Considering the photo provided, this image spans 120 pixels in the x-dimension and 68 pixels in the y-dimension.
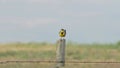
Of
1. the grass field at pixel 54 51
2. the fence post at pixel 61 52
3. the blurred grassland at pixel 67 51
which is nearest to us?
the fence post at pixel 61 52

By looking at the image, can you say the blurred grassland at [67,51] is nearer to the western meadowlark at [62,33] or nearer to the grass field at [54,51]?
the grass field at [54,51]

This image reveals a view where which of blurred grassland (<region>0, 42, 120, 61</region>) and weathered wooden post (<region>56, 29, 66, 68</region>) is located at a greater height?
blurred grassland (<region>0, 42, 120, 61</region>)

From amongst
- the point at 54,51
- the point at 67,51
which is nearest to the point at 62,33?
the point at 67,51

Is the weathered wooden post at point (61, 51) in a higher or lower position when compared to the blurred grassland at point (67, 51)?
lower

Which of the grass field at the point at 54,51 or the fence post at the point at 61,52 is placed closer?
the fence post at the point at 61,52

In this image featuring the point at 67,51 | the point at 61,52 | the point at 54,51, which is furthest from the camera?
the point at 54,51

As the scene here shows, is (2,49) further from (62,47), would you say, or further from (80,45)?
(62,47)

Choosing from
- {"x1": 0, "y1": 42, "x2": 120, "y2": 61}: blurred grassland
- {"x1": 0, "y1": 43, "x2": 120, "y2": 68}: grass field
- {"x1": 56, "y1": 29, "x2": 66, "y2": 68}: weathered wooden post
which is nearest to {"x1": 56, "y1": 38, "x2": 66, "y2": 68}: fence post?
{"x1": 56, "y1": 29, "x2": 66, "y2": 68}: weathered wooden post

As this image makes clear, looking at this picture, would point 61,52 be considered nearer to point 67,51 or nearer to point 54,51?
point 67,51

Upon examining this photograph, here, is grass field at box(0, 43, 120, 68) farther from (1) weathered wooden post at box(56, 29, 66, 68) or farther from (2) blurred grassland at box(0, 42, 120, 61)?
(1) weathered wooden post at box(56, 29, 66, 68)

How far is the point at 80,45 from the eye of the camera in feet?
61.1

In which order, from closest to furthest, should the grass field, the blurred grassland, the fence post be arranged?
the fence post < the grass field < the blurred grassland

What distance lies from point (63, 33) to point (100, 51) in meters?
10.3

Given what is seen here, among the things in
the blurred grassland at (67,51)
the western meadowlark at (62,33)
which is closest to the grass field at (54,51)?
the blurred grassland at (67,51)
